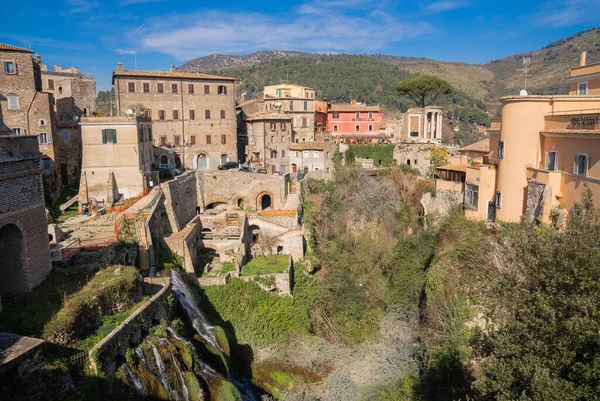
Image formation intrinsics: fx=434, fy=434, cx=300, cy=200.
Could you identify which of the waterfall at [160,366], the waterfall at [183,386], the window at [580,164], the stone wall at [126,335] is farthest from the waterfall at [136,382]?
the window at [580,164]

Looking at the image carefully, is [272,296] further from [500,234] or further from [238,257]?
[500,234]

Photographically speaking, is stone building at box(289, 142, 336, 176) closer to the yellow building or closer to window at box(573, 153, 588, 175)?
the yellow building

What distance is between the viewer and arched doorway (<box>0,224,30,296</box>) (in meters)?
13.5

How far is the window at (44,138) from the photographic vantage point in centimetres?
2859

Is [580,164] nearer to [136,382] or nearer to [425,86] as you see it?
[136,382]

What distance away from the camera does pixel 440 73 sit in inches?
4532

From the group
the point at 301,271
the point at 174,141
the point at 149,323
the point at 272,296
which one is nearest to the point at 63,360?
the point at 149,323

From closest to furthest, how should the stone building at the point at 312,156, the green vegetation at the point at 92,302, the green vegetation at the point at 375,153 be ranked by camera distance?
1. the green vegetation at the point at 92,302
2. the green vegetation at the point at 375,153
3. the stone building at the point at 312,156

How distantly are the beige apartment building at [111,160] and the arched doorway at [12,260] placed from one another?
13.9 m

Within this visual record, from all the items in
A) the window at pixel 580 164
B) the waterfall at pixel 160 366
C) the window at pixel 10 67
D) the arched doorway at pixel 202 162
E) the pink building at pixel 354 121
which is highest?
the window at pixel 10 67

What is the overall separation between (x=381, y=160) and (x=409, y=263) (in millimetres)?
16111

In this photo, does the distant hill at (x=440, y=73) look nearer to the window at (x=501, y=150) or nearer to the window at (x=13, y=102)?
the window at (x=501, y=150)

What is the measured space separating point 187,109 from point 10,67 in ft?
52.1

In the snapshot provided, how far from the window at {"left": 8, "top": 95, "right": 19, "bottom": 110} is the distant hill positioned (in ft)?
213
